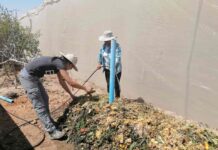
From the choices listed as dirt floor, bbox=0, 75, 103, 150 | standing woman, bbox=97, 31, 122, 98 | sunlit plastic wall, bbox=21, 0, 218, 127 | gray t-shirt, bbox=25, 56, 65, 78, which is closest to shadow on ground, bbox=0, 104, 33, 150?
dirt floor, bbox=0, 75, 103, 150

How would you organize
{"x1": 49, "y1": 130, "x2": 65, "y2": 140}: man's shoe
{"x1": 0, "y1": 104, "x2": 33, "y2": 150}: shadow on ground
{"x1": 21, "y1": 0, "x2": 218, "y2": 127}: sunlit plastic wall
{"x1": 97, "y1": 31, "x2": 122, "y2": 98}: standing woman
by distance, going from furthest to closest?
1. {"x1": 97, "y1": 31, "x2": 122, "y2": 98}: standing woman
2. {"x1": 21, "y1": 0, "x2": 218, "y2": 127}: sunlit plastic wall
3. {"x1": 49, "y1": 130, "x2": 65, "y2": 140}: man's shoe
4. {"x1": 0, "y1": 104, "x2": 33, "y2": 150}: shadow on ground

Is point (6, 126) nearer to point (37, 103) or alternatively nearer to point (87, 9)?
point (37, 103)

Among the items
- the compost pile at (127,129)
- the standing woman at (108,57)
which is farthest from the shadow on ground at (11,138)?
the standing woman at (108,57)

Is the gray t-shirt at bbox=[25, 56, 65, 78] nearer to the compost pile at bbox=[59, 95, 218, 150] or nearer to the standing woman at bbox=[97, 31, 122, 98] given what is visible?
the compost pile at bbox=[59, 95, 218, 150]

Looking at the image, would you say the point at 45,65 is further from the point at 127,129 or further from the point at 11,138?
the point at 127,129

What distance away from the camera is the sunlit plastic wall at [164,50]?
19.2ft

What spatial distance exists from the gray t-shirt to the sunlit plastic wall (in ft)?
7.85

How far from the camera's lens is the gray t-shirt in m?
4.94

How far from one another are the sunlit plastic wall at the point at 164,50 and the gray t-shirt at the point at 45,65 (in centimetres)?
239

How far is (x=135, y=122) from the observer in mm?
4777

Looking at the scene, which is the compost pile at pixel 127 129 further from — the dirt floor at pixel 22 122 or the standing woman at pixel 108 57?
the standing woman at pixel 108 57

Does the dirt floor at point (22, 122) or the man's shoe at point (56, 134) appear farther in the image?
the man's shoe at point (56, 134)

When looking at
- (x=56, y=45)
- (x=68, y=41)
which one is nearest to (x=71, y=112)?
(x=68, y=41)

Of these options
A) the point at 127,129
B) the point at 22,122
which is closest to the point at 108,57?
the point at 22,122
